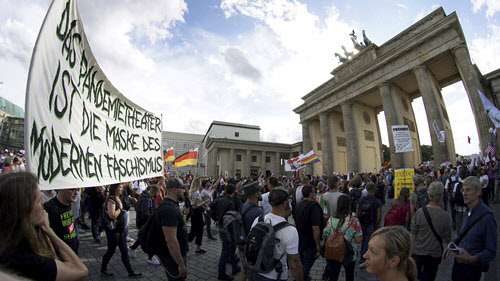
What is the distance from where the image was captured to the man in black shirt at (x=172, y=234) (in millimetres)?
2451

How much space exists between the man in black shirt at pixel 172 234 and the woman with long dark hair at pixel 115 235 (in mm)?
1927

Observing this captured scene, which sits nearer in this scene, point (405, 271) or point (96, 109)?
point (405, 271)

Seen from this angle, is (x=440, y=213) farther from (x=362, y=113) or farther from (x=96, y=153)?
(x=362, y=113)

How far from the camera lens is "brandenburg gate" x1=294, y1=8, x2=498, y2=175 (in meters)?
14.8

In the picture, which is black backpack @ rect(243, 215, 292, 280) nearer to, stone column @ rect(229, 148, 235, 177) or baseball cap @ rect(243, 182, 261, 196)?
baseball cap @ rect(243, 182, 261, 196)

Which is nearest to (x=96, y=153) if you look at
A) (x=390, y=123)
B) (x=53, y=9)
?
(x=53, y=9)

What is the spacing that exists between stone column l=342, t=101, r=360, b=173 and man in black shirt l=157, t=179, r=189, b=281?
21.3m

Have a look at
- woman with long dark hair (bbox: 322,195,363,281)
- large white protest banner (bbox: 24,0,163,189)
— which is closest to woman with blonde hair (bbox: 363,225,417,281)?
woman with long dark hair (bbox: 322,195,363,281)

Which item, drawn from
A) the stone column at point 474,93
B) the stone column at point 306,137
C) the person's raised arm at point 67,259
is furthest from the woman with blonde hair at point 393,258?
the stone column at point 306,137

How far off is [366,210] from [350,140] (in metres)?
19.7

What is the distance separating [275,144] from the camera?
4347 centimetres

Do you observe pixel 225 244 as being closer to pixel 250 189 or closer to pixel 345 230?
pixel 250 189

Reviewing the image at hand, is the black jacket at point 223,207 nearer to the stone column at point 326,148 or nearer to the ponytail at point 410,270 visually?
the ponytail at point 410,270

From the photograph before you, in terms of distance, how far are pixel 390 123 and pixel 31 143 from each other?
21.8 metres
